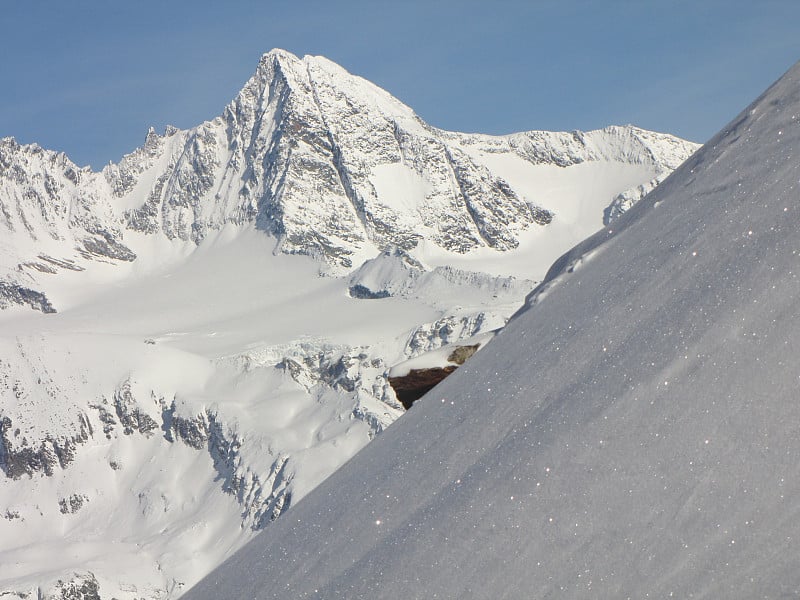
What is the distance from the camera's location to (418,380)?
10289mm

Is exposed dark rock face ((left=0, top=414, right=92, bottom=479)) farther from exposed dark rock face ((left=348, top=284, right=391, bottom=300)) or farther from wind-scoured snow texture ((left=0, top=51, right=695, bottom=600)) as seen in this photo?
exposed dark rock face ((left=348, top=284, right=391, bottom=300))

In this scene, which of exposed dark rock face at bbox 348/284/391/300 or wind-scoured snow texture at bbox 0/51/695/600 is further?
exposed dark rock face at bbox 348/284/391/300

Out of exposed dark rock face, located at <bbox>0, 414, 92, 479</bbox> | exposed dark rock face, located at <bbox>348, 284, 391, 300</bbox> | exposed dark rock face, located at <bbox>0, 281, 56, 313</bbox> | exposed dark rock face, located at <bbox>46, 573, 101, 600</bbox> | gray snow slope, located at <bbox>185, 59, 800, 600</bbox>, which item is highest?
exposed dark rock face, located at <bbox>0, 281, 56, 313</bbox>

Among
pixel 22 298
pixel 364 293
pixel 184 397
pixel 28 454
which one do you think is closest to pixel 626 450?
pixel 184 397

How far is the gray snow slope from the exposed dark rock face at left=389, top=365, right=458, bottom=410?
444 cm

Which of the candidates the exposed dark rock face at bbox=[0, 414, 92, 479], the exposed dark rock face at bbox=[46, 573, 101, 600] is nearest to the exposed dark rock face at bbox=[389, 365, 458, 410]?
the exposed dark rock face at bbox=[46, 573, 101, 600]

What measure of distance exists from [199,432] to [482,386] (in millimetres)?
135337

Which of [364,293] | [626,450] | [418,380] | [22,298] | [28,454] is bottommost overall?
[626,450]

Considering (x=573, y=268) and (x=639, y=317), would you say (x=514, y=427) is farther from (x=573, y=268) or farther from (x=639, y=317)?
(x=573, y=268)

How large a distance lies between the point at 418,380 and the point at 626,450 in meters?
6.39

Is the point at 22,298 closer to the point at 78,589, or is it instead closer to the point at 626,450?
the point at 78,589

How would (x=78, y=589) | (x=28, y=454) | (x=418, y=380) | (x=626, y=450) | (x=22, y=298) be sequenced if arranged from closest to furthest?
(x=626, y=450), (x=418, y=380), (x=78, y=589), (x=28, y=454), (x=22, y=298)

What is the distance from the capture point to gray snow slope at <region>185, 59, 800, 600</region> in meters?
3.60

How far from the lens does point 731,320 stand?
4074 mm
